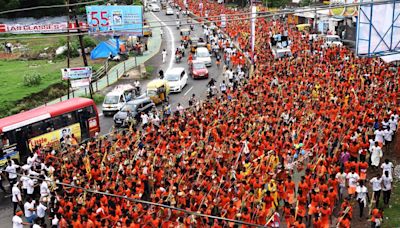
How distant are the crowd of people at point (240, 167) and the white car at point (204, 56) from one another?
40.5ft

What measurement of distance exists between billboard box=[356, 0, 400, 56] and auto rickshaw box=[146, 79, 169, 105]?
11458 millimetres

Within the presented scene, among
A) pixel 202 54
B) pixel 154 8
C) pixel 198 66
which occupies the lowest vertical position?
pixel 198 66

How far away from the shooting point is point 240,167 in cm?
1421

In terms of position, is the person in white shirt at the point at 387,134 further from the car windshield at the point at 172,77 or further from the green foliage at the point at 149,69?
the green foliage at the point at 149,69

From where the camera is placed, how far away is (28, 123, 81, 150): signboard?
17531 mm

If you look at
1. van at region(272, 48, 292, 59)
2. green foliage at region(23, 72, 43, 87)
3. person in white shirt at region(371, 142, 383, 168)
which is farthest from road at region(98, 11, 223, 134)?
person in white shirt at region(371, 142, 383, 168)

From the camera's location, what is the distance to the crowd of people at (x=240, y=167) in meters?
11.5

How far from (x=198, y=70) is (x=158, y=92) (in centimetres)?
593

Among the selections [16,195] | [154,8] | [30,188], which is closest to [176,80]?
[30,188]

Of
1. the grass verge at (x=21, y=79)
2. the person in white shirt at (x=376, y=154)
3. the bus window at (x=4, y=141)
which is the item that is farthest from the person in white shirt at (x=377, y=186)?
the grass verge at (x=21, y=79)

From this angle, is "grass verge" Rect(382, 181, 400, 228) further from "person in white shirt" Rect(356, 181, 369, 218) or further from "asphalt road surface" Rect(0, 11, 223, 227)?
"asphalt road surface" Rect(0, 11, 223, 227)

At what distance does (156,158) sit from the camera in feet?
47.4

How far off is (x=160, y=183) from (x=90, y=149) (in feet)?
11.0

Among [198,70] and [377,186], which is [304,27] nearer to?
[198,70]
